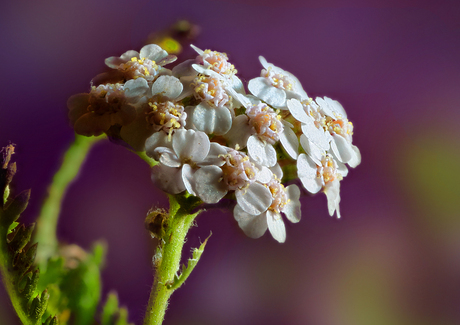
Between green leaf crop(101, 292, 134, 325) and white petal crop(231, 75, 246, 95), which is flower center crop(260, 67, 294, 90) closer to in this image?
white petal crop(231, 75, 246, 95)

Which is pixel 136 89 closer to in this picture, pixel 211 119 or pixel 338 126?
pixel 211 119

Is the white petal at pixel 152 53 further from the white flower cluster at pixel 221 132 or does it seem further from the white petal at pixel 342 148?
the white petal at pixel 342 148

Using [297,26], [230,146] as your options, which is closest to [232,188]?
[230,146]

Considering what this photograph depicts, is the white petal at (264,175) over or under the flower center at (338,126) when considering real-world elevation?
under

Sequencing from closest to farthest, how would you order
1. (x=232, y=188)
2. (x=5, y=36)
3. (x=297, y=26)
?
(x=232, y=188) → (x=5, y=36) → (x=297, y=26)

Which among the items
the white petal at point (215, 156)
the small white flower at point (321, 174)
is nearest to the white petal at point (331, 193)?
the small white flower at point (321, 174)

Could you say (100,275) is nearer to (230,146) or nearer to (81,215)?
(81,215)

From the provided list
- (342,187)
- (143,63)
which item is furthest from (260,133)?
(342,187)
